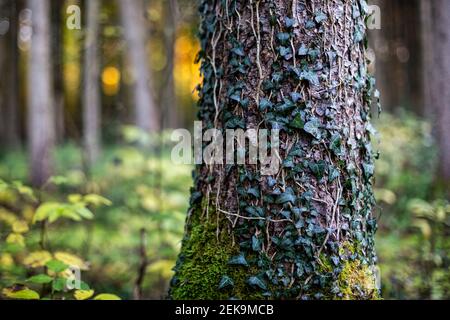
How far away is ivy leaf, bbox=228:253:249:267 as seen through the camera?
7.68 ft

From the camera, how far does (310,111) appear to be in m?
2.34

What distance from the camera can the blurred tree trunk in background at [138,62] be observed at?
1105cm

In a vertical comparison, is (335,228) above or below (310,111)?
below

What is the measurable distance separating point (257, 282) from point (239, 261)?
6.3 inches

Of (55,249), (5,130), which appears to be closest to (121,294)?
(55,249)

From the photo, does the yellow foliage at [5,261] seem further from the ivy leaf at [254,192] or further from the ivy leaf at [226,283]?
the ivy leaf at [254,192]

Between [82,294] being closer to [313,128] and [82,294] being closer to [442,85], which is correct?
[313,128]

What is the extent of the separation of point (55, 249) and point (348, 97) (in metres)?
5.14

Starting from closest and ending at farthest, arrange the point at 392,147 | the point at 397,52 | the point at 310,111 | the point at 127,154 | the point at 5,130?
the point at 310,111 < the point at 127,154 < the point at 392,147 < the point at 5,130 < the point at 397,52

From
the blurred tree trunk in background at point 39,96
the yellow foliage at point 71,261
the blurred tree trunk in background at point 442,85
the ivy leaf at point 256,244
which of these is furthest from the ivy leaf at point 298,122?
the blurred tree trunk in background at point 39,96

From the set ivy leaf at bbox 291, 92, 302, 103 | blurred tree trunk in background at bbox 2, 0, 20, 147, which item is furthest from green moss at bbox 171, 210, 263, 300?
blurred tree trunk in background at bbox 2, 0, 20, 147

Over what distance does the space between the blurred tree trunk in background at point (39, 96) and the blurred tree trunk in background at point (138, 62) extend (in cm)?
264

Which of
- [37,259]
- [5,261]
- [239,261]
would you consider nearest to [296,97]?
[239,261]
